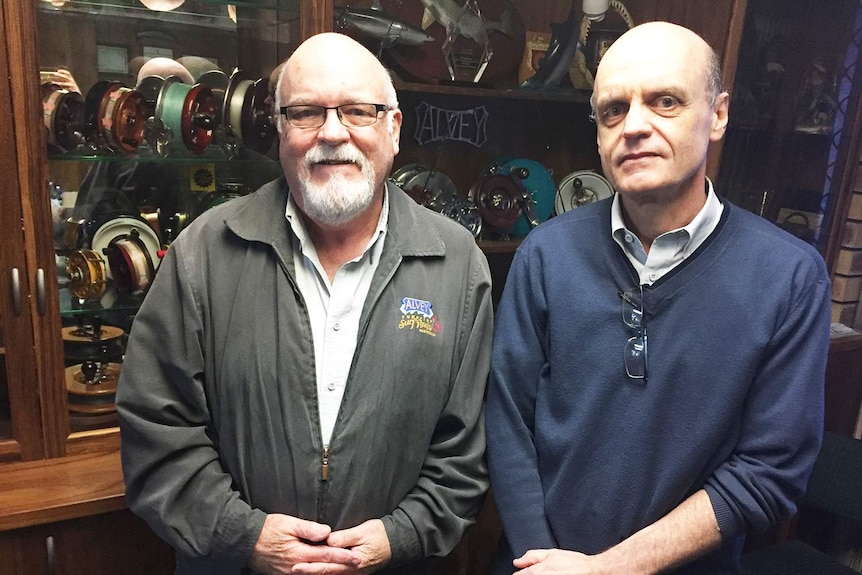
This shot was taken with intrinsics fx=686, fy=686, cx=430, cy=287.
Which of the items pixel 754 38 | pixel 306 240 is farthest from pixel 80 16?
pixel 754 38

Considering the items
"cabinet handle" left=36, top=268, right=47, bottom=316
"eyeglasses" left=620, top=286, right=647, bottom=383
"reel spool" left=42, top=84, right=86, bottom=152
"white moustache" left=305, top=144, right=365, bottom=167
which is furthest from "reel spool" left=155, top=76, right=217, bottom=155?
"eyeglasses" left=620, top=286, right=647, bottom=383

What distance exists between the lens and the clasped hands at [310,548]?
1217mm

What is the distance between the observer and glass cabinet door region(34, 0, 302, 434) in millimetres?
1578

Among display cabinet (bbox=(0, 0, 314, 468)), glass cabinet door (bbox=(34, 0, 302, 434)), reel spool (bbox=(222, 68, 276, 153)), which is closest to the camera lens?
display cabinet (bbox=(0, 0, 314, 468))

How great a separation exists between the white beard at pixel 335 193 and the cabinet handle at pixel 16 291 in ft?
2.11

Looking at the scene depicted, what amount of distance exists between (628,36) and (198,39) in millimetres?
1104

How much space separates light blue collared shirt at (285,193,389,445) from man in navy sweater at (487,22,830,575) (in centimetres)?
36

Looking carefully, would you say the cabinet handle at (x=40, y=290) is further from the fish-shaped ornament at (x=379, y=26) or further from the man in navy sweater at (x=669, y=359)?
the man in navy sweater at (x=669, y=359)

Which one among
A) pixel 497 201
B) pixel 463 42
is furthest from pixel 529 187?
pixel 463 42

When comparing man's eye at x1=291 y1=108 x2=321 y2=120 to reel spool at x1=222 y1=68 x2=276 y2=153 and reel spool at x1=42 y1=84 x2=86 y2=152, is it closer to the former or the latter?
reel spool at x1=222 y1=68 x2=276 y2=153

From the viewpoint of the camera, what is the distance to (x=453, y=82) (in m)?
1.98

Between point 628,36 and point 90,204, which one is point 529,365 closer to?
point 628,36

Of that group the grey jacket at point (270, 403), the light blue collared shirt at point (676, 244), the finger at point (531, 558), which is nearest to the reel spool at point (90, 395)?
the grey jacket at point (270, 403)

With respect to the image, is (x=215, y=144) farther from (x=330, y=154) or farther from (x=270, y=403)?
(x=270, y=403)
